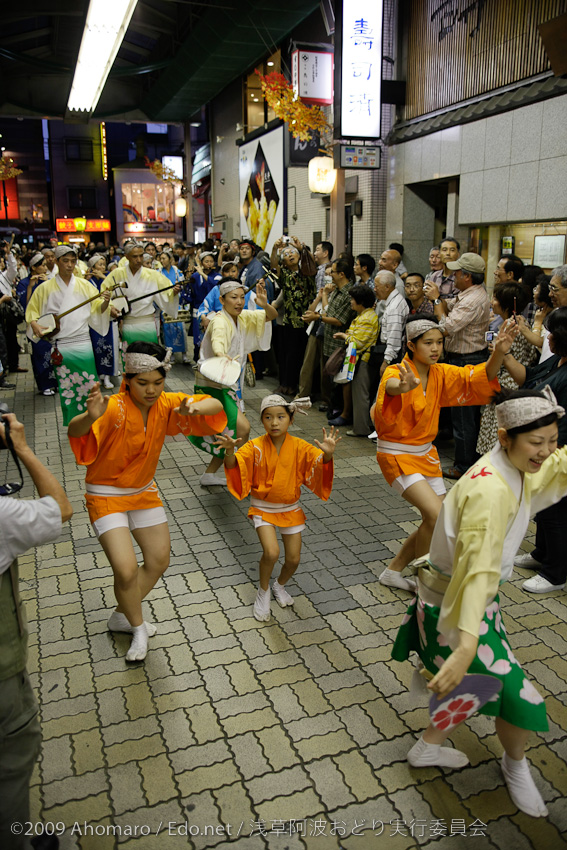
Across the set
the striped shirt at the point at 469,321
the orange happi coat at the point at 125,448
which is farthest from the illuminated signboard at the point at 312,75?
the orange happi coat at the point at 125,448

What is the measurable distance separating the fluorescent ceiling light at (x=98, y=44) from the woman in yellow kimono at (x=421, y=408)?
23.1 ft

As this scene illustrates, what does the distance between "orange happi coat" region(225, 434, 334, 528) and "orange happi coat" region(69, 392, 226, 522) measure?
474 millimetres

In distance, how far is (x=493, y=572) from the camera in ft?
Result: 7.45

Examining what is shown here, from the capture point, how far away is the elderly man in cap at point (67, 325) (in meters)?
7.04

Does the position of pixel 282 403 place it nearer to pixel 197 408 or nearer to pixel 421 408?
pixel 197 408

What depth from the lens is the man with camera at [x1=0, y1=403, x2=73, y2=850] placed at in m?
2.08

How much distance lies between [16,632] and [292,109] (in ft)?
35.7

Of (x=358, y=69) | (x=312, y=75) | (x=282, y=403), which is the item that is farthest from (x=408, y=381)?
(x=312, y=75)

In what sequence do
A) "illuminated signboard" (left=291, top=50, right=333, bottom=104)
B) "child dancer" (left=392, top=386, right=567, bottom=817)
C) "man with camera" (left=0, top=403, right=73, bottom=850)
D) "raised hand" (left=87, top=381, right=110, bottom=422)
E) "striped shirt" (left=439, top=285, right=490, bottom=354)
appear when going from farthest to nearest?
"illuminated signboard" (left=291, top=50, right=333, bottom=104), "striped shirt" (left=439, top=285, right=490, bottom=354), "raised hand" (left=87, top=381, right=110, bottom=422), "child dancer" (left=392, top=386, right=567, bottom=817), "man with camera" (left=0, top=403, right=73, bottom=850)

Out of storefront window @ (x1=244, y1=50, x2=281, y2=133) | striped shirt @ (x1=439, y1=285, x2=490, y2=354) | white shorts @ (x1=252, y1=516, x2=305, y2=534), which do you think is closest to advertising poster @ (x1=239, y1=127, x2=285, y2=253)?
storefront window @ (x1=244, y1=50, x2=281, y2=133)

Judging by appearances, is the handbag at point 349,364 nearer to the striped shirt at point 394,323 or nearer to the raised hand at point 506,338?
the striped shirt at point 394,323

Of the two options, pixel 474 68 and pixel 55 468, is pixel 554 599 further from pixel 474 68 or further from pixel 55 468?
pixel 474 68

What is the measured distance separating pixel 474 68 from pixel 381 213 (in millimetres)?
2882

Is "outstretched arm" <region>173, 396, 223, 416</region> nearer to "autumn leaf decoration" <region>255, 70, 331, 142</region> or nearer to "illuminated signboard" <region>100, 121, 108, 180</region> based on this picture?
"autumn leaf decoration" <region>255, 70, 331, 142</region>
